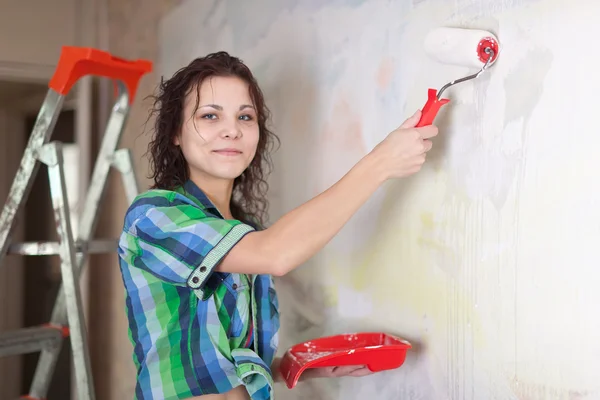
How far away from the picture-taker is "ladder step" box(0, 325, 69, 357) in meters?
1.62

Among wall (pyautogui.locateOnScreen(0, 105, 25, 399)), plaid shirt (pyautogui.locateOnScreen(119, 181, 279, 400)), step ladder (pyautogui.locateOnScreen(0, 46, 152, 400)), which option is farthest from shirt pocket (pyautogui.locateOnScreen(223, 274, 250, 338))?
wall (pyautogui.locateOnScreen(0, 105, 25, 399))

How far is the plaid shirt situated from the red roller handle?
1.10ft

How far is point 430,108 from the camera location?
103 cm

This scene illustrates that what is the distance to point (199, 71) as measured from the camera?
3.99ft

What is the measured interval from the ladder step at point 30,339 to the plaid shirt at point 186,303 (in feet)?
2.04

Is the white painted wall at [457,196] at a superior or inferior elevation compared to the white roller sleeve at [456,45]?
inferior

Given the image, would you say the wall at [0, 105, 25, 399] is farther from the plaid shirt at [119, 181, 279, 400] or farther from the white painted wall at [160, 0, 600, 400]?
the plaid shirt at [119, 181, 279, 400]

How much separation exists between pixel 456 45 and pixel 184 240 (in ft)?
1.77

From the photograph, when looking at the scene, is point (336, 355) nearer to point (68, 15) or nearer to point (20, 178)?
point (20, 178)

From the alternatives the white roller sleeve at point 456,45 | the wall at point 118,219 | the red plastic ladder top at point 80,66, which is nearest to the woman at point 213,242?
the white roller sleeve at point 456,45

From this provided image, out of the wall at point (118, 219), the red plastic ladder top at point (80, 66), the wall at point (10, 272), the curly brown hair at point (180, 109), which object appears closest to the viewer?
the curly brown hair at point (180, 109)

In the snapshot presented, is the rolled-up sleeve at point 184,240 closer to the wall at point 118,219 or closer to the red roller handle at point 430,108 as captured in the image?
the red roller handle at point 430,108

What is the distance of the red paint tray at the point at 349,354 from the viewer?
111 centimetres

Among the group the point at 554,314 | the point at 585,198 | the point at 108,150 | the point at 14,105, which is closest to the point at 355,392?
the point at 554,314
